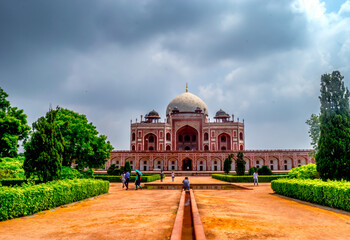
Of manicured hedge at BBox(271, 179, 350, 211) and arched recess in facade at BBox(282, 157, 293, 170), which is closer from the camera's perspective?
manicured hedge at BBox(271, 179, 350, 211)

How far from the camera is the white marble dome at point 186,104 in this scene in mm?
51406

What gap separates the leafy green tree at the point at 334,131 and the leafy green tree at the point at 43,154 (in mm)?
10021

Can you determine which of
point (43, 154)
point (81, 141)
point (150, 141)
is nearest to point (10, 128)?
point (81, 141)

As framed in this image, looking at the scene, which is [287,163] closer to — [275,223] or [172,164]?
[172,164]

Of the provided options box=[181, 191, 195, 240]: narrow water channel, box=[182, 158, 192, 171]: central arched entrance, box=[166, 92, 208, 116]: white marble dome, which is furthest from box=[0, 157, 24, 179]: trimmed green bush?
box=[166, 92, 208, 116]: white marble dome

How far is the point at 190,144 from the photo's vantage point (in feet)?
166

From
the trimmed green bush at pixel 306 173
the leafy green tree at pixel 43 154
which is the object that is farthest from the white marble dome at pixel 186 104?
the leafy green tree at pixel 43 154

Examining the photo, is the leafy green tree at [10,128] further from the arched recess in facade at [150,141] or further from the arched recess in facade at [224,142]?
the arched recess in facade at [224,142]

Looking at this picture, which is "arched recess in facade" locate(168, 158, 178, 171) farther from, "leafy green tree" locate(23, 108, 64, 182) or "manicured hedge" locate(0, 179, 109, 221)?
"leafy green tree" locate(23, 108, 64, 182)

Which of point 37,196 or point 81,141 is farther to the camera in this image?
point 81,141

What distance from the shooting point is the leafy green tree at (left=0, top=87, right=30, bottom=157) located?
56.9 ft

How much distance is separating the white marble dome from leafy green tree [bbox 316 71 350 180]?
39.9 metres

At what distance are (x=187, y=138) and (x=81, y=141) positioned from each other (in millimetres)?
36184

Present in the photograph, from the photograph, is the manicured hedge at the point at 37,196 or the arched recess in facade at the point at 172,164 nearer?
the manicured hedge at the point at 37,196
